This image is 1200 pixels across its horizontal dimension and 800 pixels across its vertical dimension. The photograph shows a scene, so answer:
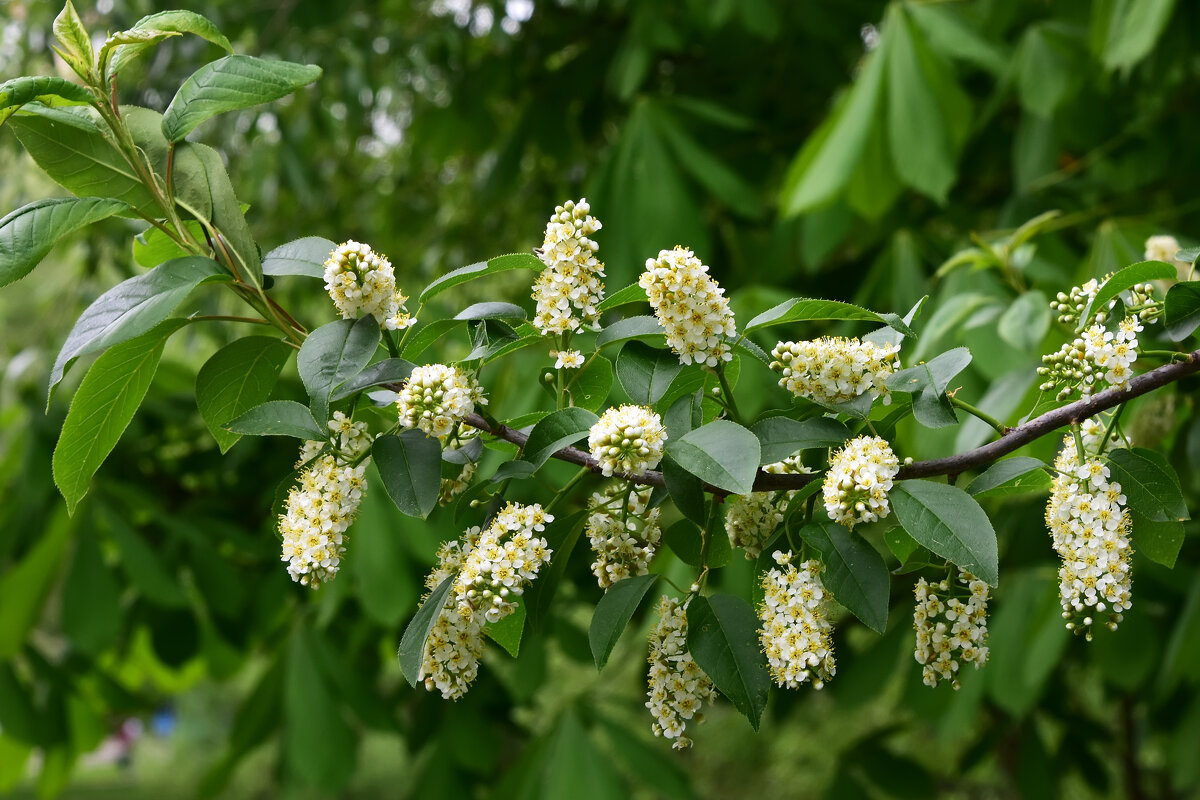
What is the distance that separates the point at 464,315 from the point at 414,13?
2.69 meters

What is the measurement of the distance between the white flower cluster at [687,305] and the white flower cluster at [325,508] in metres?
0.21

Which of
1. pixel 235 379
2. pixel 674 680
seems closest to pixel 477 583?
pixel 674 680

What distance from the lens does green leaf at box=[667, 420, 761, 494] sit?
1.87ft

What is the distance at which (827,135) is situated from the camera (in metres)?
1.93

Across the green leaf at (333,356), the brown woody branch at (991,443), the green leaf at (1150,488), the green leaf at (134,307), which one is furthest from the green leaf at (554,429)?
the green leaf at (1150,488)

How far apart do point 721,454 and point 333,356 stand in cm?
25

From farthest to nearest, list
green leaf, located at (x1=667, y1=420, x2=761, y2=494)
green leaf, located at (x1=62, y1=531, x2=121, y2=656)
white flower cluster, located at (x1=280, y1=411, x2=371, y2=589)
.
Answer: green leaf, located at (x1=62, y1=531, x2=121, y2=656) < white flower cluster, located at (x1=280, y1=411, x2=371, y2=589) < green leaf, located at (x1=667, y1=420, x2=761, y2=494)

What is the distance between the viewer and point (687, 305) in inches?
25.5

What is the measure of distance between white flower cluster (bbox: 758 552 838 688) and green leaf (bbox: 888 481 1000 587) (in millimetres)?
74

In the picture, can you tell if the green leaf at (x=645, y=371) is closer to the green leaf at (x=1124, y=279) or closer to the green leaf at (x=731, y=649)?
the green leaf at (x=731, y=649)

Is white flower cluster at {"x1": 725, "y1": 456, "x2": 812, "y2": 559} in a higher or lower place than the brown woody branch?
lower

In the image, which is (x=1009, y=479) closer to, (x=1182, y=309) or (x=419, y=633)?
(x=1182, y=309)

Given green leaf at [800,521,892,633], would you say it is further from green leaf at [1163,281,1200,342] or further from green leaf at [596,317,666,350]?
green leaf at [1163,281,1200,342]

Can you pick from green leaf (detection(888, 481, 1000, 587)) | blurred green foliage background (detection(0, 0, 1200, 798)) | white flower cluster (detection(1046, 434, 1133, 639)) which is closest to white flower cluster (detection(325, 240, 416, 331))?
green leaf (detection(888, 481, 1000, 587))
